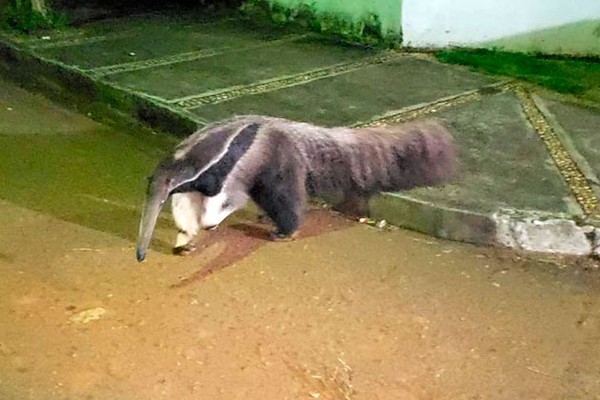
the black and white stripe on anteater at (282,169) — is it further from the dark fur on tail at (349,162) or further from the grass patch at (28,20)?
the grass patch at (28,20)

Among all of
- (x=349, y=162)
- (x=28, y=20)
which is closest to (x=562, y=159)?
(x=349, y=162)

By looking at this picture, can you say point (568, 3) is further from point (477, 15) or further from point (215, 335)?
point (215, 335)

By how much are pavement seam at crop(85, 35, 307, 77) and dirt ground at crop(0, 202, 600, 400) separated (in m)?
2.26

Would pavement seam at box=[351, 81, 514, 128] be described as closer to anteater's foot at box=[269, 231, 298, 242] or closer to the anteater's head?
anteater's foot at box=[269, 231, 298, 242]

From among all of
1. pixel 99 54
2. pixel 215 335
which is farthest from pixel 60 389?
pixel 99 54

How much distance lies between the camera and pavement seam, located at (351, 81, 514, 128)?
529 centimetres

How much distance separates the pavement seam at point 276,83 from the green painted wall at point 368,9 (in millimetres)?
268

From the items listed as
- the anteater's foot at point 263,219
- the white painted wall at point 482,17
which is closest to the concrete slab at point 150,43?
the white painted wall at point 482,17

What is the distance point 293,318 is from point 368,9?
12.9 feet

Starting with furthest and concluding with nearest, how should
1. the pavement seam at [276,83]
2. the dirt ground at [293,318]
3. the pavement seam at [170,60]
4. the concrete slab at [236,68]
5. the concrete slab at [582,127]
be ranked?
the pavement seam at [170,60], the concrete slab at [236,68], the pavement seam at [276,83], the concrete slab at [582,127], the dirt ground at [293,318]

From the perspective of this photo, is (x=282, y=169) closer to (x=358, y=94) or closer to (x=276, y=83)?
(x=358, y=94)

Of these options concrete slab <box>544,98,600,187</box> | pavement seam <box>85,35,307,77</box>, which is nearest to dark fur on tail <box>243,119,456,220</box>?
concrete slab <box>544,98,600,187</box>

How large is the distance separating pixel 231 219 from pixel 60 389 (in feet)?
5.10

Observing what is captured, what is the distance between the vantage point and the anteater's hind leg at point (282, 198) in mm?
4148
